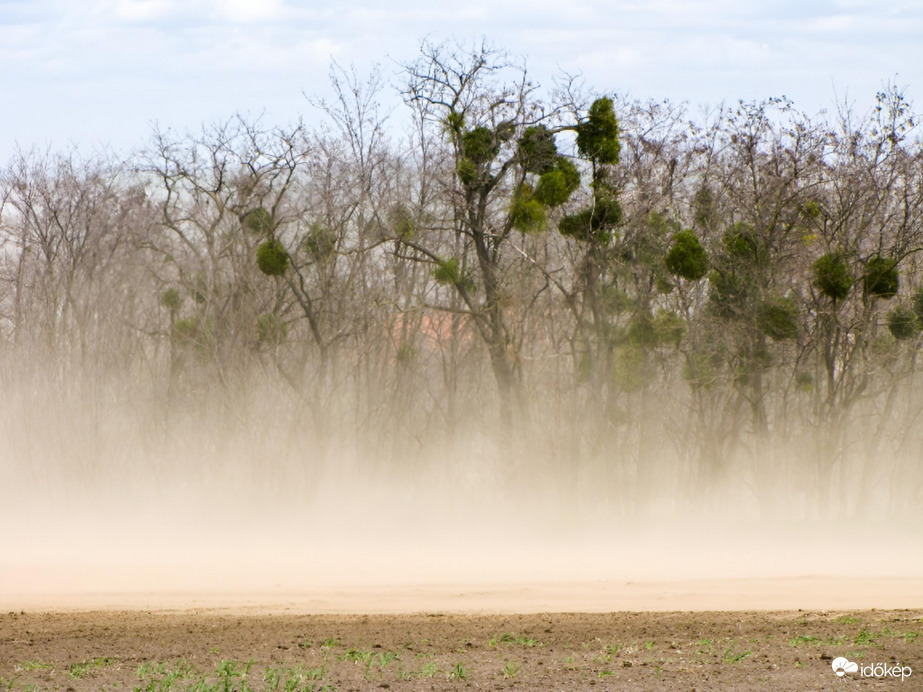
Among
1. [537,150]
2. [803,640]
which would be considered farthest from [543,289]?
[803,640]

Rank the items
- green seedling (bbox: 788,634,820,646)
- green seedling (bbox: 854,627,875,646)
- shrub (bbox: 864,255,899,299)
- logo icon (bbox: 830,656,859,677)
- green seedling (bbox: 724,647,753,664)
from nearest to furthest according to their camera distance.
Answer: logo icon (bbox: 830,656,859,677) → green seedling (bbox: 724,647,753,664) → green seedling (bbox: 854,627,875,646) → green seedling (bbox: 788,634,820,646) → shrub (bbox: 864,255,899,299)

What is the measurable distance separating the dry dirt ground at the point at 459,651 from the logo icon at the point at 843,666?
2.8 inches

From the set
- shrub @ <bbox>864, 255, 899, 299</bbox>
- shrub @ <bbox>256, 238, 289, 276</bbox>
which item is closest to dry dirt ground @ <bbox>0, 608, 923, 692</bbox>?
shrub @ <bbox>864, 255, 899, 299</bbox>

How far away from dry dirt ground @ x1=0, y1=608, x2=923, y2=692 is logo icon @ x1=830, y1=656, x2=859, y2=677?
71 mm

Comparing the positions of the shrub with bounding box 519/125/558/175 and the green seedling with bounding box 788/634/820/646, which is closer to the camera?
the green seedling with bounding box 788/634/820/646

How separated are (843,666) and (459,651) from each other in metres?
3.01

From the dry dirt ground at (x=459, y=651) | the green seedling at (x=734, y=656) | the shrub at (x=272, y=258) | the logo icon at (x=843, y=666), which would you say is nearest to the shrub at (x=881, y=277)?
the dry dirt ground at (x=459, y=651)

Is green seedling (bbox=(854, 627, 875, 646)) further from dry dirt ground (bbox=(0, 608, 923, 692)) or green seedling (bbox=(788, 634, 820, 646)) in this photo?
green seedling (bbox=(788, 634, 820, 646))

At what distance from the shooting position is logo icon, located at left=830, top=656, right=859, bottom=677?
7.74 metres

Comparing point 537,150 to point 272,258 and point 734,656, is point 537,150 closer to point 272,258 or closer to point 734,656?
point 272,258

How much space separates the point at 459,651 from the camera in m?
9.02

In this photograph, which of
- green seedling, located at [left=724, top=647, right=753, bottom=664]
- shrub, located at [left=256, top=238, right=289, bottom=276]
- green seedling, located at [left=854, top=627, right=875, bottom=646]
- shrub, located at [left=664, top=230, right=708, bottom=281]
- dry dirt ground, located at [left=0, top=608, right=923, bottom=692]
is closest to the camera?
dry dirt ground, located at [left=0, top=608, right=923, bottom=692]

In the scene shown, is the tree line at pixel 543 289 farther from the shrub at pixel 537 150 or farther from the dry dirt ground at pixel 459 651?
the dry dirt ground at pixel 459 651

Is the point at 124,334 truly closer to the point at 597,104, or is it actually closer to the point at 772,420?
the point at 597,104
